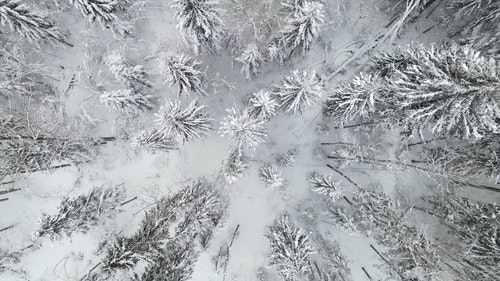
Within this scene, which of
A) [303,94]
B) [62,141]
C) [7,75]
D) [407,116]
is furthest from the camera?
[7,75]

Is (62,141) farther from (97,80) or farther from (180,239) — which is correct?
(180,239)

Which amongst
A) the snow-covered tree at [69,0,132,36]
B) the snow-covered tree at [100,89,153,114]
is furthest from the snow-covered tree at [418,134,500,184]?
the snow-covered tree at [69,0,132,36]

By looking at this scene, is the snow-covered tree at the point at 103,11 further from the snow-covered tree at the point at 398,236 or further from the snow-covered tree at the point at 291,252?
→ the snow-covered tree at the point at 398,236

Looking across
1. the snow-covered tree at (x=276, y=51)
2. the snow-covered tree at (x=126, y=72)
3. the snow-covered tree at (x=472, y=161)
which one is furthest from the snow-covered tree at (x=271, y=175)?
the snow-covered tree at (x=126, y=72)

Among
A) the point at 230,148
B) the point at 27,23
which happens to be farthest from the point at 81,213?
the point at 27,23

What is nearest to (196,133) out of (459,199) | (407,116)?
(407,116)

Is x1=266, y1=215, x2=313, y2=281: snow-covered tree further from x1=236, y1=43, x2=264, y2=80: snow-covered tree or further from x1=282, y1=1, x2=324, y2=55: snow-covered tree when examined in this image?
x1=282, y1=1, x2=324, y2=55: snow-covered tree

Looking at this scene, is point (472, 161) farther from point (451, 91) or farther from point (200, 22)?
point (200, 22)
